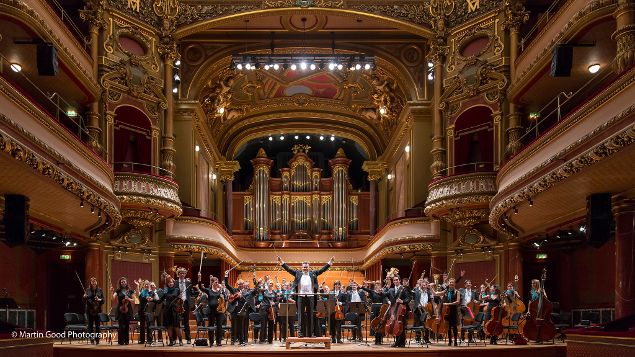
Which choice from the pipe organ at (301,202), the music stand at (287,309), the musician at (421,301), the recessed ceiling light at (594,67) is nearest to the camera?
the musician at (421,301)

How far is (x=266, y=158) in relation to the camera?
28578mm

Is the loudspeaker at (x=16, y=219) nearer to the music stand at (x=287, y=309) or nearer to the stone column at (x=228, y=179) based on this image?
the music stand at (x=287, y=309)

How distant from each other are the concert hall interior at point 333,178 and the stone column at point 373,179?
0.27ft

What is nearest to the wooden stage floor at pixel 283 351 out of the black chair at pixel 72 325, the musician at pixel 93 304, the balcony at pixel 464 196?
the black chair at pixel 72 325

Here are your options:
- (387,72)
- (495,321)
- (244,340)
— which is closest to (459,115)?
(387,72)

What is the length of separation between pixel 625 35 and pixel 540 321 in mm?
5014

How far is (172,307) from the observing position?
511 inches

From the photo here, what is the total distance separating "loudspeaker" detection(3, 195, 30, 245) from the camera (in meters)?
12.9

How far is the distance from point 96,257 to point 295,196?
38.0 ft

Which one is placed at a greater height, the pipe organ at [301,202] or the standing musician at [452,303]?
the pipe organ at [301,202]

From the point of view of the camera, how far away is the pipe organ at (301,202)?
2822 cm

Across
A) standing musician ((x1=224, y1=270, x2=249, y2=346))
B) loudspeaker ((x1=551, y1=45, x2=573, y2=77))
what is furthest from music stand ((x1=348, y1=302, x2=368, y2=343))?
→ loudspeaker ((x1=551, y1=45, x2=573, y2=77))

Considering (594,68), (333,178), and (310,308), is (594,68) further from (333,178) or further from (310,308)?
(333,178)

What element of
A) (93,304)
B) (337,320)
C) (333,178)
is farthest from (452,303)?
(333,178)
